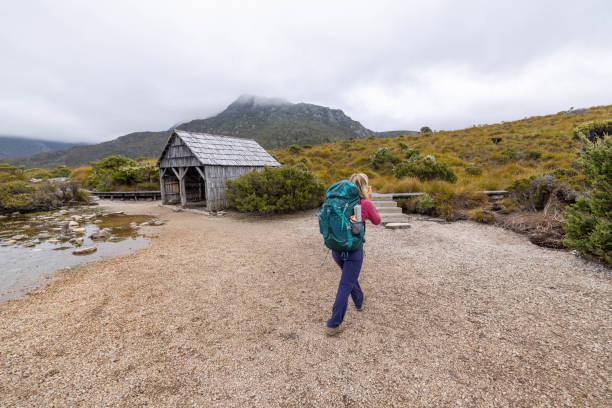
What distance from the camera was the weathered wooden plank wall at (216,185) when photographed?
1226cm

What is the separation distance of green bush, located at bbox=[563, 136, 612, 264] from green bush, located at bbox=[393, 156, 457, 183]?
682 centimetres

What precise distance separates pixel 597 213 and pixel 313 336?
18.4 feet

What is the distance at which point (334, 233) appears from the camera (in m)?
2.74

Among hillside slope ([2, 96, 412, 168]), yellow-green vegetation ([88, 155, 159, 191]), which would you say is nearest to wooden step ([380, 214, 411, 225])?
yellow-green vegetation ([88, 155, 159, 191])

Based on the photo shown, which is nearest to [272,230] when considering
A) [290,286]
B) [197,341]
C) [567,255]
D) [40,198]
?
[290,286]

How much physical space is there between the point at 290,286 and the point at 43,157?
344 feet

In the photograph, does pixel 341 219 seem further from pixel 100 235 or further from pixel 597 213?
pixel 100 235

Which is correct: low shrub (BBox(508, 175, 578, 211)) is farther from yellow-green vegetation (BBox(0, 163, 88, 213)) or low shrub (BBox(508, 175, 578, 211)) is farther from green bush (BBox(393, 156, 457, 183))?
yellow-green vegetation (BBox(0, 163, 88, 213))

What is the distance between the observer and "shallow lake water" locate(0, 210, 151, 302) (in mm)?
5062

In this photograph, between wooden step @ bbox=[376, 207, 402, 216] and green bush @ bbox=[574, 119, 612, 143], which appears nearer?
wooden step @ bbox=[376, 207, 402, 216]

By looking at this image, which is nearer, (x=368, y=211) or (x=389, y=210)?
(x=368, y=211)

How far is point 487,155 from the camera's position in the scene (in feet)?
56.4

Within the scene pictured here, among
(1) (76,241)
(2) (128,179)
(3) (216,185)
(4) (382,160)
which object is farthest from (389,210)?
(2) (128,179)

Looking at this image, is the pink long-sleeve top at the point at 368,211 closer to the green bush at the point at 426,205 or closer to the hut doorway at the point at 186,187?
the green bush at the point at 426,205
